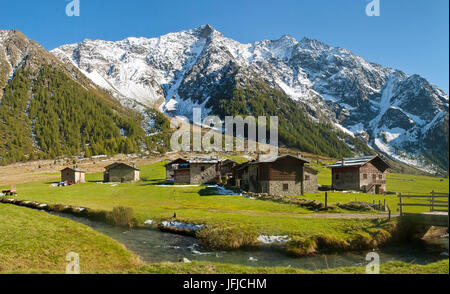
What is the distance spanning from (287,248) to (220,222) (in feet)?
26.2

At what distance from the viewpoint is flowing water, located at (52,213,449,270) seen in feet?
61.4

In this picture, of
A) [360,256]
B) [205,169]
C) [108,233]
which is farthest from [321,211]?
[205,169]

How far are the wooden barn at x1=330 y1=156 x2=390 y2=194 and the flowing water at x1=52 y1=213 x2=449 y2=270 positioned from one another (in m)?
38.3

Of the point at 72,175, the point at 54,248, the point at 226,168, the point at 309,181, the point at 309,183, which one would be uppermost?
the point at 226,168

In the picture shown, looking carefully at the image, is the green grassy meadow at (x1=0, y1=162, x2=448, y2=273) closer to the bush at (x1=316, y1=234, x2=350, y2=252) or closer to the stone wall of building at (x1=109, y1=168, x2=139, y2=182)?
the bush at (x1=316, y1=234, x2=350, y2=252)

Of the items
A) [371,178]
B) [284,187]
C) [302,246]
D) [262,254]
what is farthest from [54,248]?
[371,178]

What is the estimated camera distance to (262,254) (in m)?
21.0

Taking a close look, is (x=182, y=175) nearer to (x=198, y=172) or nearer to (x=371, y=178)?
(x=198, y=172)

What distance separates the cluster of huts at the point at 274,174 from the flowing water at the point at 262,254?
28.7m

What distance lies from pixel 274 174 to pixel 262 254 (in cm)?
3152

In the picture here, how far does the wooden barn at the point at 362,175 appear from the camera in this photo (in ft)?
202

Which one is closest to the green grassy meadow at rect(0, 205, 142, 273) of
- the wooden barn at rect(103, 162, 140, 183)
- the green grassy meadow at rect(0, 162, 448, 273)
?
the green grassy meadow at rect(0, 162, 448, 273)

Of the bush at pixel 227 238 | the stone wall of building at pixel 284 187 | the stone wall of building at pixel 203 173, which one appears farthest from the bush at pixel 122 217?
the stone wall of building at pixel 203 173
